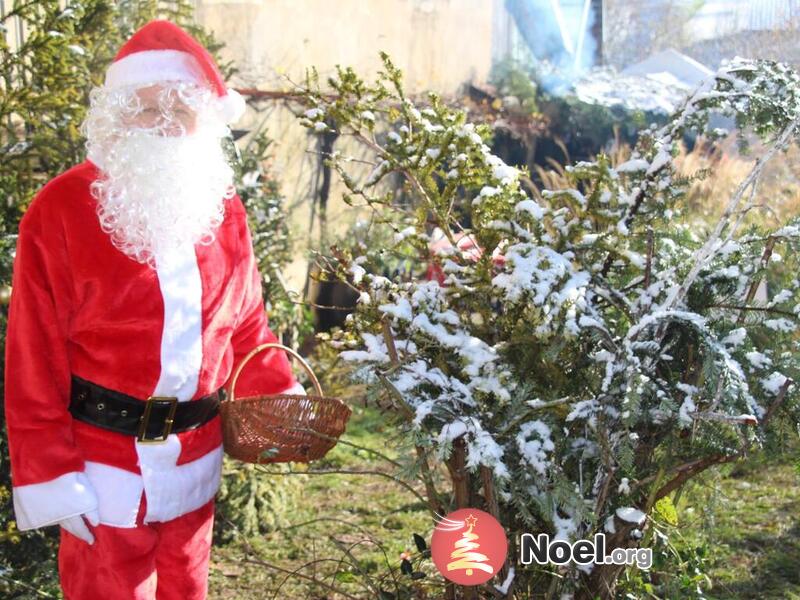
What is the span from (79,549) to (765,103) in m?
2.08

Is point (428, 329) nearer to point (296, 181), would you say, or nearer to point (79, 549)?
point (79, 549)

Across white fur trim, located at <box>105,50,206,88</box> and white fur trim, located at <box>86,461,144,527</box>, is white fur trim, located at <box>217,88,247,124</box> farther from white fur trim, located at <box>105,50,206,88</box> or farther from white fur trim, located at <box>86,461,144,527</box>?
white fur trim, located at <box>86,461,144,527</box>

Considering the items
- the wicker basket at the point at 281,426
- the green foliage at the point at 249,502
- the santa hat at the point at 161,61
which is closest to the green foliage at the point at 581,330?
the wicker basket at the point at 281,426

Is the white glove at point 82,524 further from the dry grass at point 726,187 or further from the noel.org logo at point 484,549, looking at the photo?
the dry grass at point 726,187

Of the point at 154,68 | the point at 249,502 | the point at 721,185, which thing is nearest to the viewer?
the point at 154,68

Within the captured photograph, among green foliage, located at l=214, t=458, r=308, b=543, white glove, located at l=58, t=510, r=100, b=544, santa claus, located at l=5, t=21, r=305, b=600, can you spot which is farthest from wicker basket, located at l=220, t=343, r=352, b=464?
green foliage, located at l=214, t=458, r=308, b=543

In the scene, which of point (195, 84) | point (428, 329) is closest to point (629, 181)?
point (428, 329)

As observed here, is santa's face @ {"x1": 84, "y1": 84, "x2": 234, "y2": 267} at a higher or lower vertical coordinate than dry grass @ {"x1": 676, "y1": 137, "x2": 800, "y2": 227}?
higher

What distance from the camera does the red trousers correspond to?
86.4 inches

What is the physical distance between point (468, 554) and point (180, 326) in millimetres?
900

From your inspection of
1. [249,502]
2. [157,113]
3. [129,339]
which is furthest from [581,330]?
[249,502]

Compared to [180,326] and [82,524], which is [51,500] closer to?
[82,524]

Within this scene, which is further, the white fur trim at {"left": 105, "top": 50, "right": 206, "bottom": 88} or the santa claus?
the white fur trim at {"left": 105, "top": 50, "right": 206, "bottom": 88}

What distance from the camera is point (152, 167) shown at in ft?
7.68
